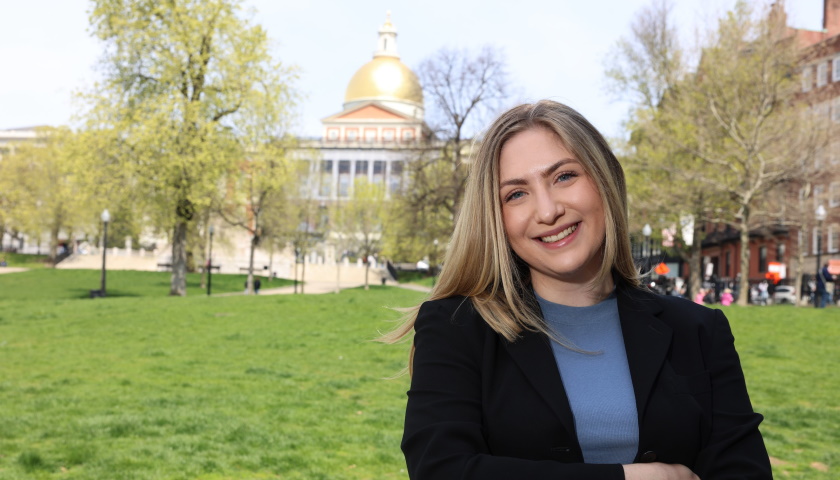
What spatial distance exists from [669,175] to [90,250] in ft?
159

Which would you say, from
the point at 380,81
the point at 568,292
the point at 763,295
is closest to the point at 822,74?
the point at 763,295

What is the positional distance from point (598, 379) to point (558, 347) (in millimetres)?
140

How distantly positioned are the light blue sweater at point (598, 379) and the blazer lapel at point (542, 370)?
0.05 m

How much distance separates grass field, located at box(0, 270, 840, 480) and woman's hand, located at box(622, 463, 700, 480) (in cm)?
449

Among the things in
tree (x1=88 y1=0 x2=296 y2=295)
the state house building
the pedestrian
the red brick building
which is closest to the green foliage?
tree (x1=88 y1=0 x2=296 y2=295)

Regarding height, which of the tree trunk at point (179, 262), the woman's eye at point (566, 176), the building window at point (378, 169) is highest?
the building window at point (378, 169)

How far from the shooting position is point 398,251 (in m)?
67.4

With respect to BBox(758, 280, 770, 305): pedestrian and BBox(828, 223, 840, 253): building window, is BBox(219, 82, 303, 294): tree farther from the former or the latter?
BBox(828, 223, 840, 253): building window

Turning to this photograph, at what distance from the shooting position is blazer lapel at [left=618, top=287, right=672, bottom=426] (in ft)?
7.89

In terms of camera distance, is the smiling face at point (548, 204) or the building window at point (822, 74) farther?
the building window at point (822, 74)

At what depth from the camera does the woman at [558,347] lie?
2.29 metres

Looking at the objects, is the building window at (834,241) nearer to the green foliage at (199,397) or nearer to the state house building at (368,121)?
the green foliage at (199,397)

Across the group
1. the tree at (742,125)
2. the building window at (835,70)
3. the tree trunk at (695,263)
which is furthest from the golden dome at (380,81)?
the tree at (742,125)

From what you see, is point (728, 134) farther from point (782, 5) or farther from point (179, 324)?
point (179, 324)
